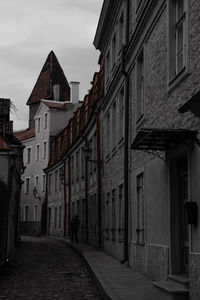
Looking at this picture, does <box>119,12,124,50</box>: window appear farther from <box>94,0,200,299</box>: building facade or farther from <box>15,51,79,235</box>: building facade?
<box>15,51,79,235</box>: building facade

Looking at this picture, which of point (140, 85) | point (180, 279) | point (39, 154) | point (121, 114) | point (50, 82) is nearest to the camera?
point (180, 279)

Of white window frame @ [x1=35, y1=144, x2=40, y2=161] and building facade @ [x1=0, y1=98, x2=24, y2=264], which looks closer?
building facade @ [x1=0, y1=98, x2=24, y2=264]

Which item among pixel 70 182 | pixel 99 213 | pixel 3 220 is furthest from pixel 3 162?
pixel 70 182

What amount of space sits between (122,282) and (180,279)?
114 inches

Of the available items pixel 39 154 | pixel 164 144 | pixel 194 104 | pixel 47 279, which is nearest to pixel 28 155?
pixel 39 154

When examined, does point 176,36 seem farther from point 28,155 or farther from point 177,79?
point 28,155

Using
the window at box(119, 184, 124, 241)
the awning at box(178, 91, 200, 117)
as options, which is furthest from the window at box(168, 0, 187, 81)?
the window at box(119, 184, 124, 241)

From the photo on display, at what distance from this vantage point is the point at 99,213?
25688 mm

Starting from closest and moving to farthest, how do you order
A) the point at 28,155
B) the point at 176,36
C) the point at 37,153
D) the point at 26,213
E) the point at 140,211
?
1. the point at 176,36
2. the point at 140,211
3. the point at 37,153
4. the point at 26,213
5. the point at 28,155

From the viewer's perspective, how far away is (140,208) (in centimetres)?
1557

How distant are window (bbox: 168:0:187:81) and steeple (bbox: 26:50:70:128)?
51.0 metres

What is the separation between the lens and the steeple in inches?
2510

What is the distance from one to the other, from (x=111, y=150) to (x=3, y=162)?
4415 millimetres

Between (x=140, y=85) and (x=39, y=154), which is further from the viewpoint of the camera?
(x=39, y=154)
